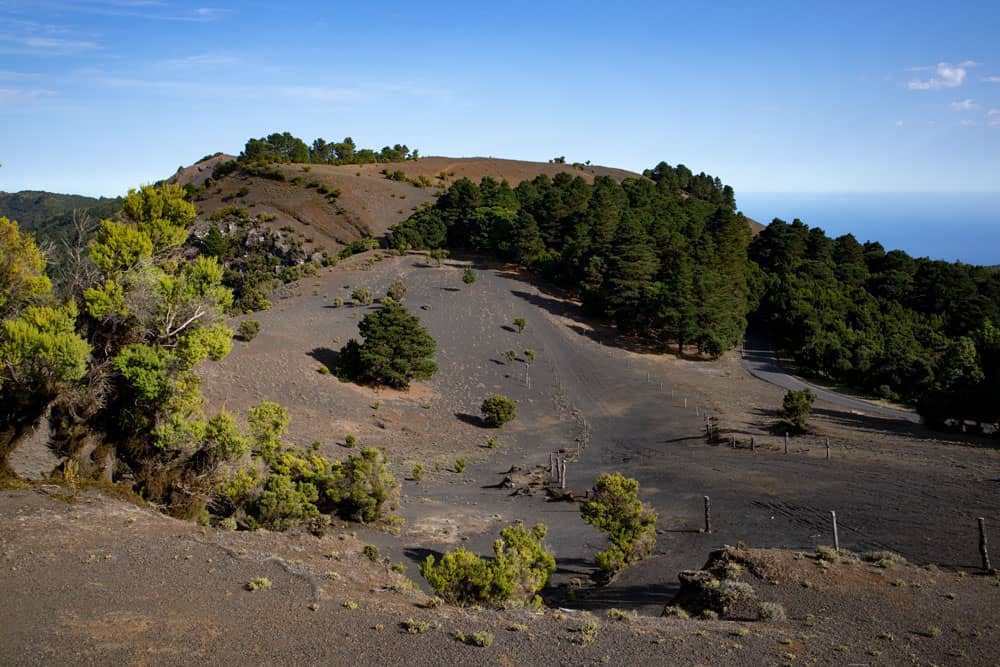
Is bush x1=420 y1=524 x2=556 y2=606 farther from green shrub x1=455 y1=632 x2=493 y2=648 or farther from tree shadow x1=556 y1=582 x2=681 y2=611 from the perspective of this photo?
green shrub x1=455 y1=632 x2=493 y2=648

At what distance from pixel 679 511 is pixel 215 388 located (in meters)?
20.9

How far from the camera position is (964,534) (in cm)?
1647

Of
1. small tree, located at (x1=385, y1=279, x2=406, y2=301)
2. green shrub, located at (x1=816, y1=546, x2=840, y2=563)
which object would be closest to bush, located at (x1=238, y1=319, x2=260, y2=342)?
small tree, located at (x1=385, y1=279, x2=406, y2=301)

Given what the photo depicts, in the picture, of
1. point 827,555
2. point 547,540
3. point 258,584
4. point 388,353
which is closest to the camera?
point 258,584

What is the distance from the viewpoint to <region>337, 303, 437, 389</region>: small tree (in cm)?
3578

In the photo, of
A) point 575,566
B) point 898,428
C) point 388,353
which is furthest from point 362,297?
point 575,566

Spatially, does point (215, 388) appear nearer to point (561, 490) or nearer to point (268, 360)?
point (268, 360)

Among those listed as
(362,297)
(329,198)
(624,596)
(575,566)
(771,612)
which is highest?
(329,198)

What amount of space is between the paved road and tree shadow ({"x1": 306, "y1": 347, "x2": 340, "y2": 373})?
2912 cm

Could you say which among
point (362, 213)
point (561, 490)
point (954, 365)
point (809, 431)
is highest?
point (362, 213)

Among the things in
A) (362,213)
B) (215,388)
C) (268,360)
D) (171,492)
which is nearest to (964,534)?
(171,492)

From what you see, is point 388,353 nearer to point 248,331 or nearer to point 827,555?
point 248,331

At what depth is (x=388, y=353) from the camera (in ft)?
118

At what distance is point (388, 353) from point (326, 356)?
433cm
